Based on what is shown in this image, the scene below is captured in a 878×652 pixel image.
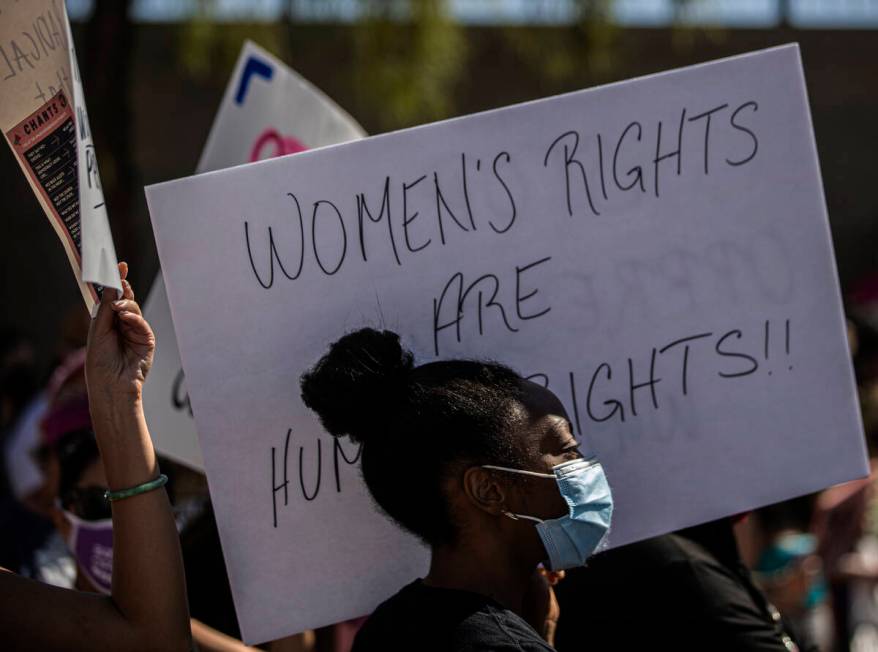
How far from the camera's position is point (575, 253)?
2.15m

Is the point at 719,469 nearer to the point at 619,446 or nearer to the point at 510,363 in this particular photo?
the point at 619,446

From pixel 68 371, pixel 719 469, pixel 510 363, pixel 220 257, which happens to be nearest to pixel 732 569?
pixel 719 469

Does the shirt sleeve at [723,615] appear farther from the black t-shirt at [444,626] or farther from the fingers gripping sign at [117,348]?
the fingers gripping sign at [117,348]

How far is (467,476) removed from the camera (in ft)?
5.82

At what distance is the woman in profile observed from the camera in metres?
1.77

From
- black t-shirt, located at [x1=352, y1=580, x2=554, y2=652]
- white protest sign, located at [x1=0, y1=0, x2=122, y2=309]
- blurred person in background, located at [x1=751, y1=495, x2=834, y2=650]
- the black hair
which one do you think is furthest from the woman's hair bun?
blurred person in background, located at [x1=751, y1=495, x2=834, y2=650]

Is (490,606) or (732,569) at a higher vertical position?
(490,606)

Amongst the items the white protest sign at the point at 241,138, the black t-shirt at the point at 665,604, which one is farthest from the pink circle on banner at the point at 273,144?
the black t-shirt at the point at 665,604

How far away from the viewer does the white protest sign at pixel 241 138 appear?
2.48 metres

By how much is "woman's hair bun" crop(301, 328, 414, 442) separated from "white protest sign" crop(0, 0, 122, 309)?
1.26 feet

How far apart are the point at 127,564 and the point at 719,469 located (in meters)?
1.09

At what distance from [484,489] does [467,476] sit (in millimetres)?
33

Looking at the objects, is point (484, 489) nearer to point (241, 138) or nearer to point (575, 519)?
point (575, 519)

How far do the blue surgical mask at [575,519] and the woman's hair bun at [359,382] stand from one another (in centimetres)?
24
